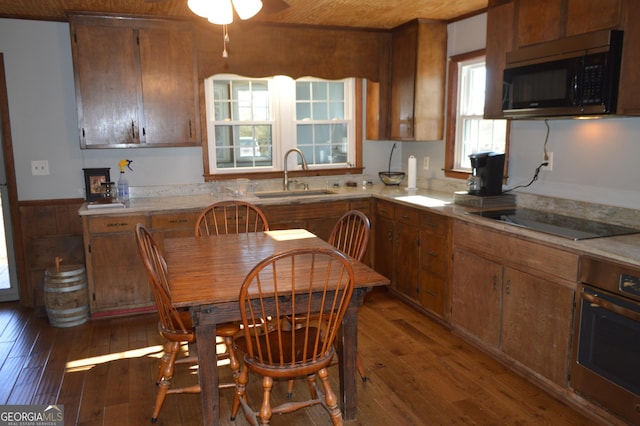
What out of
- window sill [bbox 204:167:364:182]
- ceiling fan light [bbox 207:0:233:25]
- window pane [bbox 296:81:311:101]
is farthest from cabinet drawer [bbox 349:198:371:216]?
ceiling fan light [bbox 207:0:233:25]

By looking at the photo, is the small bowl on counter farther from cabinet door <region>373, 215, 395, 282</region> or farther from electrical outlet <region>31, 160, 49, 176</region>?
electrical outlet <region>31, 160, 49, 176</region>

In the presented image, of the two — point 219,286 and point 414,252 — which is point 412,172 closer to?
point 414,252

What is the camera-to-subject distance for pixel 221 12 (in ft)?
7.46

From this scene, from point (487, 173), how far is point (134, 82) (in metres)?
2.79

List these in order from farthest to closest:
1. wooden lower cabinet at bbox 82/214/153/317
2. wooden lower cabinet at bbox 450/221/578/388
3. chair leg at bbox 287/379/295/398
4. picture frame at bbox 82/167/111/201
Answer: picture frame at bbox 82/167/111/201
wooden lower cabinet at bbox 82/214/153/317
chair leg at bbox 287/379/295/398
wooden lower cabinet at bbox 450/221/578/388

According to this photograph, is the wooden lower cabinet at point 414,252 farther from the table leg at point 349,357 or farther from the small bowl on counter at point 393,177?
the table leg at point 349,357

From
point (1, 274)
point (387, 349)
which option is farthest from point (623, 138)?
point (1, 274)

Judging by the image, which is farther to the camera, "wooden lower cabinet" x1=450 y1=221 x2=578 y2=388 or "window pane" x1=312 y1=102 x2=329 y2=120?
"window pane" x1=312 y1=102 x2=329 y2=120

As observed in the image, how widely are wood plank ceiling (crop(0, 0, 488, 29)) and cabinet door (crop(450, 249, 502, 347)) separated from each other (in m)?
1.89

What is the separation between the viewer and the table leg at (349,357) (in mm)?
2396

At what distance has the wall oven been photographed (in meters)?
2.24

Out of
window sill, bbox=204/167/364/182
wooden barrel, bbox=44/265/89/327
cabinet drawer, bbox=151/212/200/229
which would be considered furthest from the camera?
window sill, bbox=204/167/364/182

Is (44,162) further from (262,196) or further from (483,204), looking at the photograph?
(483,204)

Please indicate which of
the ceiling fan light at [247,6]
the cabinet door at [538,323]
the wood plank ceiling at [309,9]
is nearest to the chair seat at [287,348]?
the cabinet door at [538,323]
